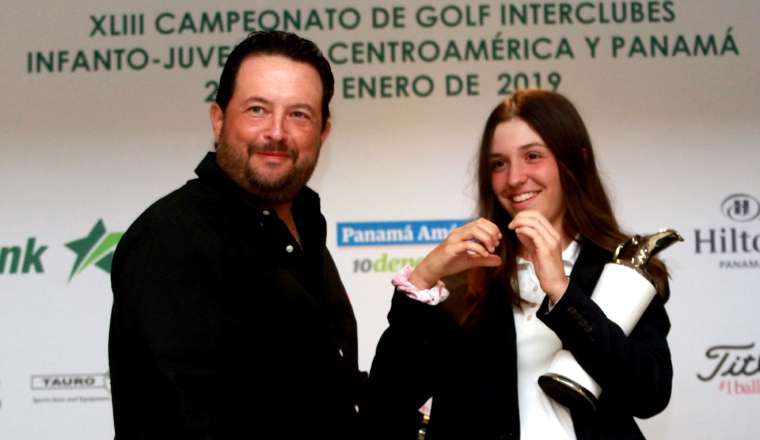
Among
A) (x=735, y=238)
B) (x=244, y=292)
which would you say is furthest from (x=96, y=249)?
(x=735, y=238)

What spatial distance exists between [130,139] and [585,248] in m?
2.00

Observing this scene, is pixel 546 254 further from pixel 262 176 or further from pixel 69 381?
pixel 69 381

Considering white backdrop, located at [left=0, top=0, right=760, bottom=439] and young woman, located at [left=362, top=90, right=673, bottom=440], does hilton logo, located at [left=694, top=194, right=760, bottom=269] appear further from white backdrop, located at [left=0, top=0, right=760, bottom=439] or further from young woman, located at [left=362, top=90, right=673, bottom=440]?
young woman, located at [left=362, top=90, right=673, bottom=440]

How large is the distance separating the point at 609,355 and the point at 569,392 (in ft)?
0.37

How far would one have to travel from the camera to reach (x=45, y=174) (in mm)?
3051

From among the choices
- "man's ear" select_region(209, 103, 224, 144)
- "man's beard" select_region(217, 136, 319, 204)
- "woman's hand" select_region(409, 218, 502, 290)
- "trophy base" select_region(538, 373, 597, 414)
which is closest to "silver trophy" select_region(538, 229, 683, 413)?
"trophy base" select_region(538, 373, 597, 414)

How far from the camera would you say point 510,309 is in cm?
179

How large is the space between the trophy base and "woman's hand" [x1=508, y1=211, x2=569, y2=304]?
0.16 m

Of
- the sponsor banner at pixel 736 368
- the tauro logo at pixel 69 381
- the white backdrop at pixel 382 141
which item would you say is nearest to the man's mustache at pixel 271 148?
the white backdrop at pixel 382 141

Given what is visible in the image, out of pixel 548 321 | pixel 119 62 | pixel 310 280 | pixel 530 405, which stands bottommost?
pixel 530 405

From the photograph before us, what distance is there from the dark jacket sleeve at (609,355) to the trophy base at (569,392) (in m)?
0.05

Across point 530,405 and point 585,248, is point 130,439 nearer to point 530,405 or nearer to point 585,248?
point 530,405

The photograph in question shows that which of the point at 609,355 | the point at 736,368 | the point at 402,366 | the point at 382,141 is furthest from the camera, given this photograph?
the point at 382,141

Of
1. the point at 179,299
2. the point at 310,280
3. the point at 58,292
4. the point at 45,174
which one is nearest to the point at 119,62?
the point at 45,174
